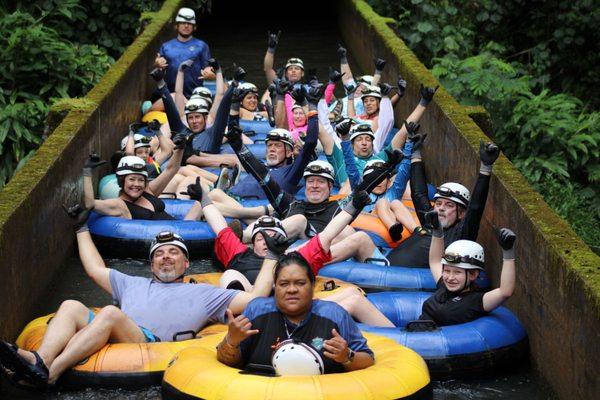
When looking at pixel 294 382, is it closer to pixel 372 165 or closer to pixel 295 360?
pixel 295 360

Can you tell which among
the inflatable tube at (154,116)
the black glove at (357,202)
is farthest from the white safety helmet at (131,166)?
the inflatable tube at (154,116)

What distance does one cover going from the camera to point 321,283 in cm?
1023

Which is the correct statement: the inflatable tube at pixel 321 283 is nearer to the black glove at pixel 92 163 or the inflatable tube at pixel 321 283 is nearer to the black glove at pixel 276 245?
the black glove at pixel 276 245

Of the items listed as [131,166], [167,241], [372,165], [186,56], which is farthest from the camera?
[186,56]

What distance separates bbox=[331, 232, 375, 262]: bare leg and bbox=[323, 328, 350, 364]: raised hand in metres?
3.34

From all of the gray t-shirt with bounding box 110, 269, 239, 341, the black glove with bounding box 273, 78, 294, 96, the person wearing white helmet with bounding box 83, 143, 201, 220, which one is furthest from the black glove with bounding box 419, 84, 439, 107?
the gray t-shirt with bounding box 110, 269, 239, 341

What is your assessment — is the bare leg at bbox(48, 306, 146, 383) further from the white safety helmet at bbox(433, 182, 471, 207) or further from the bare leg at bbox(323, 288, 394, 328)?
the white safety helmet at bbox(433, 182, 471, 207)

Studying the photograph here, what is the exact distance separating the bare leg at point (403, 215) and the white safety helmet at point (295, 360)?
4275mm

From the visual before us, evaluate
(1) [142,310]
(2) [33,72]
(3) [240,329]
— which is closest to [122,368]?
(1) [142,310]

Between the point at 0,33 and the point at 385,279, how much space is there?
825 cm

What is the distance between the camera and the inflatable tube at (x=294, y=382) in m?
7.31

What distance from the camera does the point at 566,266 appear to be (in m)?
8.52

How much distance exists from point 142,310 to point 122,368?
74 cm

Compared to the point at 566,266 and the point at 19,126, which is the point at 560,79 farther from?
the point at 566,266
